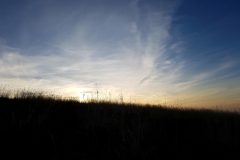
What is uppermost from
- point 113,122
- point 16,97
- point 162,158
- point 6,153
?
point 16,97

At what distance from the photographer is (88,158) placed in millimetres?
2996

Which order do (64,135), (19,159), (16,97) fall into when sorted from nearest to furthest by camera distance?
(19,159) < (64,135) < (16,97)

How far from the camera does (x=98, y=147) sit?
3.47 meters

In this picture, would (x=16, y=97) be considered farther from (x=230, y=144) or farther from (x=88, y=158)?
(x=230, y=144)

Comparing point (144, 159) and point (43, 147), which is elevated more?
point (43, 147)

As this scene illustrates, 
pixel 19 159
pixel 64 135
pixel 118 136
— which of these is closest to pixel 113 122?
pixel 118 136

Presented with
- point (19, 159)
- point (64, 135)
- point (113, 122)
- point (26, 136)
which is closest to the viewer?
point (19, 159)

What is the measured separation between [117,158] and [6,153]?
1.73 metres

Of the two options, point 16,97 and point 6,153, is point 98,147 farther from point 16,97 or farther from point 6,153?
point 16,97

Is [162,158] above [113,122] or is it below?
below

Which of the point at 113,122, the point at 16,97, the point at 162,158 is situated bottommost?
the point at 162,158

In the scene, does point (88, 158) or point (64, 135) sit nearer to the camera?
point (88, 158)

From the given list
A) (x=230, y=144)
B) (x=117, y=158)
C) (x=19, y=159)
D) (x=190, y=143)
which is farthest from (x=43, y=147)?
(x=230, y=144)

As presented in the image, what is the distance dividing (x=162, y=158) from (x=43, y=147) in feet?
6.78
